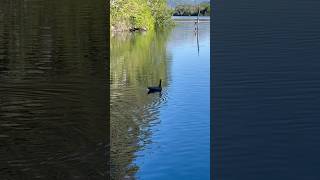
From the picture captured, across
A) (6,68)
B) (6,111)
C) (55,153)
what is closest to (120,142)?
(55,153)

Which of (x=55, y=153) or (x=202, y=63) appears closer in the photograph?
(x=55, y=153)

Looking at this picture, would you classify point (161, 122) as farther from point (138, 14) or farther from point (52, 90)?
point (138, 14)

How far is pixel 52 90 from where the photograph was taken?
9.30 m

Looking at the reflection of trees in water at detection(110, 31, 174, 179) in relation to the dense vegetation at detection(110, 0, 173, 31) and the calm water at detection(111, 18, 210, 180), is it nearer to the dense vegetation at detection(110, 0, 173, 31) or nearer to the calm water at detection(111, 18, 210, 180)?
the calm water at detection(111, 18, 210, 180)

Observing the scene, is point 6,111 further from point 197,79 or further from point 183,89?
point 197,79

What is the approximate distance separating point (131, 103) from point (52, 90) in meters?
1.35

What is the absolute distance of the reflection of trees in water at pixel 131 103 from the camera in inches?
246

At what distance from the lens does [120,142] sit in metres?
6.82
